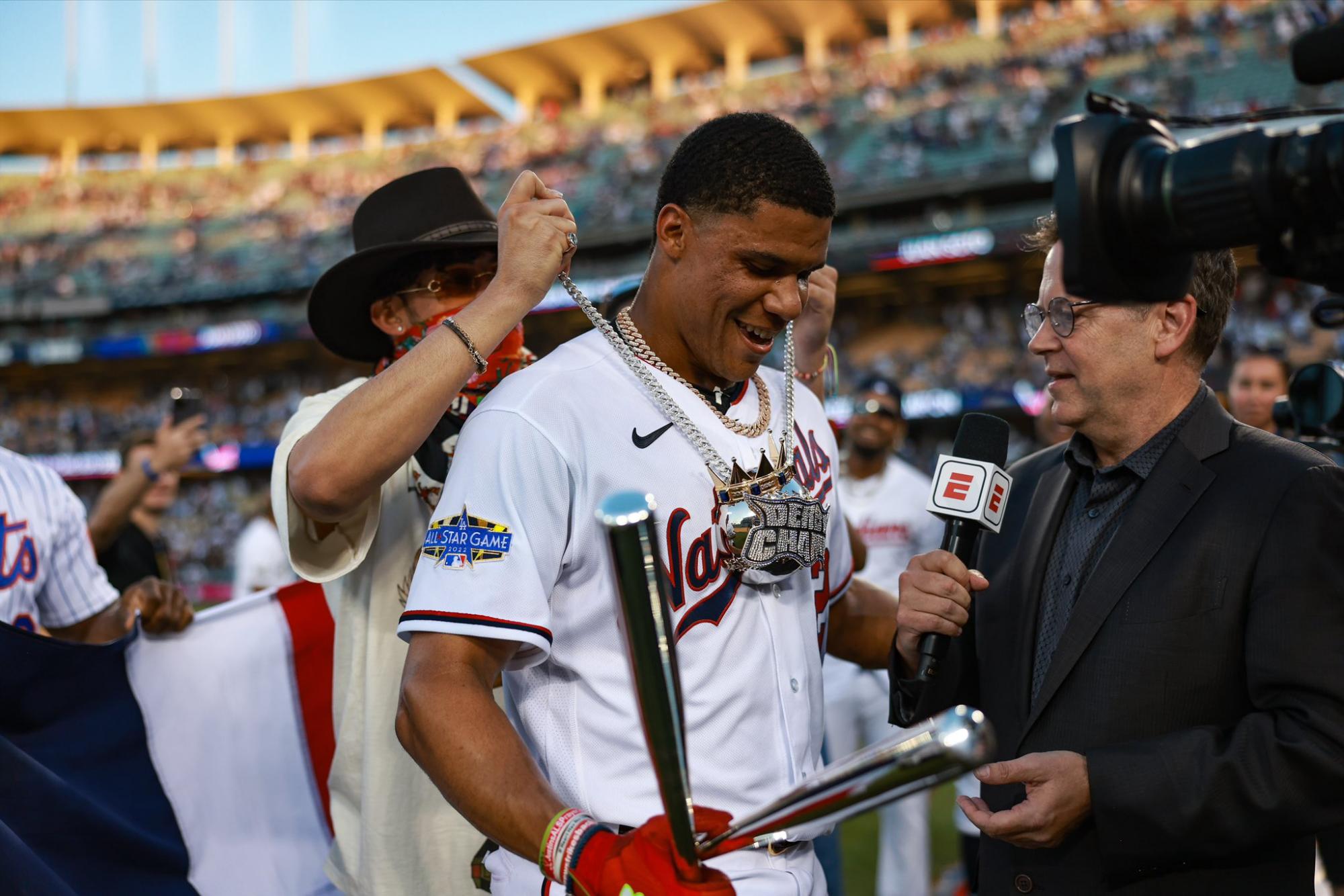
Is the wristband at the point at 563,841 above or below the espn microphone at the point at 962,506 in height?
below

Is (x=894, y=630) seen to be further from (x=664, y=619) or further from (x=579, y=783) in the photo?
(x=664, y=619)

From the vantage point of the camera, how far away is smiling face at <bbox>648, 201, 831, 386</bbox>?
6.64ft

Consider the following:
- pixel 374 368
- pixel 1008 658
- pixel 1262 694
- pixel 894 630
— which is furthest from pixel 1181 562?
pixel 374 368

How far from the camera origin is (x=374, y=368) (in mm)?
2930

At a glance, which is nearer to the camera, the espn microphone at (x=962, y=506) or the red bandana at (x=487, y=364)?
the espn microphone at (x=962, y=506)

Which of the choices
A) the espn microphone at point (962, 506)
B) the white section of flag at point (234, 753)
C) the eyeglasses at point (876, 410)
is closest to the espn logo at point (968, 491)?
the espn microphone at point (962, 506)

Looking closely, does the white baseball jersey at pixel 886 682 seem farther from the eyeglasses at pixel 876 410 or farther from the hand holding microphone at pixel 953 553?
the hand holding microphone at pixel 953 553

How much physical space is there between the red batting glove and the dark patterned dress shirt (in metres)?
1.18

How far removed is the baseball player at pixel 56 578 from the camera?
127 inches

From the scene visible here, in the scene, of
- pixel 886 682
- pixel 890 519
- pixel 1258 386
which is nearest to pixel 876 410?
pixel 890 519

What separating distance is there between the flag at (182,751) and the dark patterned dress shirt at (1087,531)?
200cm

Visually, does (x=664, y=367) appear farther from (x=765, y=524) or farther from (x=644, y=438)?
(x=765, y=524)

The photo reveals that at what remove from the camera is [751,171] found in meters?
2.02

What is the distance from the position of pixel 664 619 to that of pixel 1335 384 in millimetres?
2651
